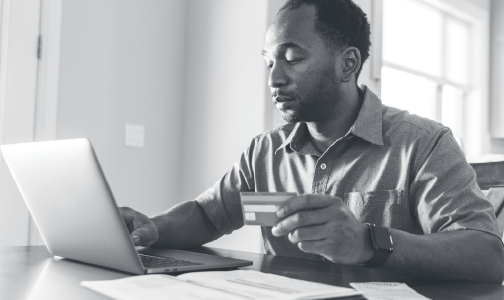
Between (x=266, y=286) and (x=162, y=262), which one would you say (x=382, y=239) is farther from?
(x=162, y=262)

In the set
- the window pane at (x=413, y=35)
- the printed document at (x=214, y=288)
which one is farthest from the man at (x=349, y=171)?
the window pane at (x=413, y=35)

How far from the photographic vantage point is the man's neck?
1.38 meters

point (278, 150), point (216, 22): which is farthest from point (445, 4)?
point (278, 150)

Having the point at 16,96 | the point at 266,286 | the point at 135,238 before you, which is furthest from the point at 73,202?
the point at 16,96

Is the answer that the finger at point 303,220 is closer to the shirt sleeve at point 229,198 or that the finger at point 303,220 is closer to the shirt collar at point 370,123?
the shirt collar at point 370,123

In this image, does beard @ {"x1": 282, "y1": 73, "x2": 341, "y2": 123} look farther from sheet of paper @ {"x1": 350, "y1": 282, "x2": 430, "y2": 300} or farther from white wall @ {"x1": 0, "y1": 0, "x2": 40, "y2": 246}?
white wall @ {"x1": 0, "y1": 0, "x2": 40, "y2": 246}

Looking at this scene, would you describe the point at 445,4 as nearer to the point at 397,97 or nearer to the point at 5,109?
the point at 397,97

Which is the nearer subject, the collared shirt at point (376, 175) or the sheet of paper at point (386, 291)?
the sheet of paper at point (386, 291)

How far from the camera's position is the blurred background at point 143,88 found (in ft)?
7.12

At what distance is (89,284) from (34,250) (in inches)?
20.4

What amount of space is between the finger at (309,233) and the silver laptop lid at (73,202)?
248 millimetres

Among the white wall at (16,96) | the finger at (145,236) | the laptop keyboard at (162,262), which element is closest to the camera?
the laptop keyboard at (162,262)

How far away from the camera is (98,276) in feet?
2.79

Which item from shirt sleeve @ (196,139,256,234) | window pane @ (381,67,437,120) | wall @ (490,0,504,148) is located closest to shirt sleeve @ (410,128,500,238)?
shirt sleeve @ (196,139,256,234)
